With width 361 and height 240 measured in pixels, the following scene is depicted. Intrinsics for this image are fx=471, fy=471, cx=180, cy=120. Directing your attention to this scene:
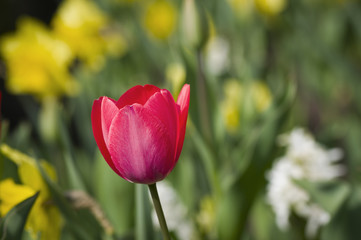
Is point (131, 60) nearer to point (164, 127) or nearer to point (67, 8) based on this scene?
point (67, 8)

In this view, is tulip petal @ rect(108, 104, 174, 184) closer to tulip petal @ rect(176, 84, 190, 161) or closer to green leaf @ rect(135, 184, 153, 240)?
tulip petal @ rect(176, 84, 190, 161)

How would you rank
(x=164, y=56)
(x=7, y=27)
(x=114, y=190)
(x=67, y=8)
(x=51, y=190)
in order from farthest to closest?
(x=7, y=27) < (x=164, y=56) < (x=67, y=8) < (x=114, y=190) < (x=51, y=190)

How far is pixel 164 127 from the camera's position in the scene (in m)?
0.38

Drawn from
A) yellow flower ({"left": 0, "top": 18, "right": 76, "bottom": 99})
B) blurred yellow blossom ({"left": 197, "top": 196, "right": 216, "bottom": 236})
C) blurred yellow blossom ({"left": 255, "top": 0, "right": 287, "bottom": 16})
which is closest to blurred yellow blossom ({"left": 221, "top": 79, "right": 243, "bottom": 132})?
blurred yellow blossom ({"left": 197, "top": 196, "right": 216, "bottom": 236})

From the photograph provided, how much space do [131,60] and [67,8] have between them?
0.37 metres

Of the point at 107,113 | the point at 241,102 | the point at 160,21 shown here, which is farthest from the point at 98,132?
the point at 160,21

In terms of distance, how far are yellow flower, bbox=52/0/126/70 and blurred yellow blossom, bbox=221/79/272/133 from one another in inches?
18.1

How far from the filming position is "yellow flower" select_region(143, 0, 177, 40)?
68.2 inches

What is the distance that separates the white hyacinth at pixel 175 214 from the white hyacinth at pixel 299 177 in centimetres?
17

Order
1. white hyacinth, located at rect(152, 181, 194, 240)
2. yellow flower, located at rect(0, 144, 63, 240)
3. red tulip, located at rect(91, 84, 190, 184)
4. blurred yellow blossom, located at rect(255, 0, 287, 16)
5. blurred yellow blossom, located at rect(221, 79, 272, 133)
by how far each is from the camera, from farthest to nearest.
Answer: blurred yellow blossom, located at rect(255, 0, 287, 16) → blurred yellow blossom, located at rect(221, 79, 272, 133) → white hyacinth, located at rect(152, 181, 194, 240) → yellow flower, located at rect(0, 144, 63, 240) → red tulip, located at rect(91, 84, 190, 184)

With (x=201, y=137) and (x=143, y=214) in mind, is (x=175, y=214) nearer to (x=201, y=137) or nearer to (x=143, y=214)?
(x=201, y=137)

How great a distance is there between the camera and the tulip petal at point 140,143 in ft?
1.23

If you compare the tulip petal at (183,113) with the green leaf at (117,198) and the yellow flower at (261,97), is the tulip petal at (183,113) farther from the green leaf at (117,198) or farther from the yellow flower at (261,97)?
the yellow flower at (261,97)

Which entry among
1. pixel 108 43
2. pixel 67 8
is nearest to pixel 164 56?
pixel 108 43
